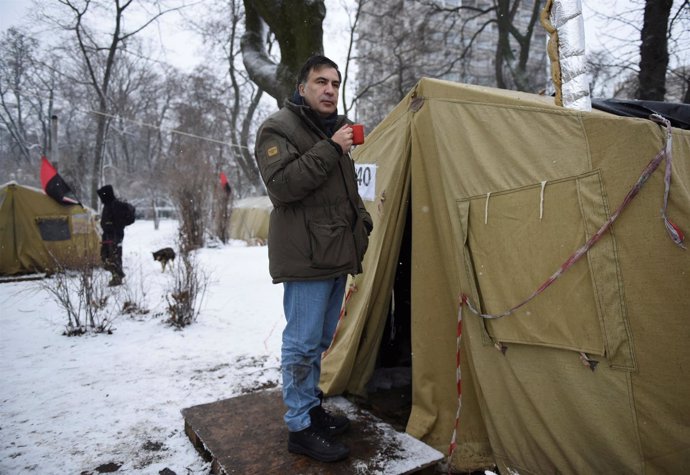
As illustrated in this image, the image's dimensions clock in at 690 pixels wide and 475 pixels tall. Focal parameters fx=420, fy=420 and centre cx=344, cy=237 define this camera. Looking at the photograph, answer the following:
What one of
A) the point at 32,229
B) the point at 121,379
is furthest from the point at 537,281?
the point at 32,229

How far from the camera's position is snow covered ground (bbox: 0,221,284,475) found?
8.95 ft

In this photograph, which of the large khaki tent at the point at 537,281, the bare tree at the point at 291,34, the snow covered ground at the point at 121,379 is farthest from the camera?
the bare tree at the point at 291,34

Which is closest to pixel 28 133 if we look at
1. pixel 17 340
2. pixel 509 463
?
pixel 17 340

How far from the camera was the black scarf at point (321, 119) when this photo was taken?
2.40 meters

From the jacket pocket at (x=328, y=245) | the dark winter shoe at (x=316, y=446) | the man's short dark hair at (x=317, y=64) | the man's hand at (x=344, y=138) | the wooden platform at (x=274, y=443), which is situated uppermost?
the man's short dark hair at (x=317, y=64)

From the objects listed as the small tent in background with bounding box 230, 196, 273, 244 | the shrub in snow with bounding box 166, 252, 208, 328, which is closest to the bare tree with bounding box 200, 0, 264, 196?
the small tent in background with bounding box 230, 196, 273, 244

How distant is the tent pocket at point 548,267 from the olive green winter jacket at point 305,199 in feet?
2.56

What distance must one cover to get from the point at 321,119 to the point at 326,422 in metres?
1.82

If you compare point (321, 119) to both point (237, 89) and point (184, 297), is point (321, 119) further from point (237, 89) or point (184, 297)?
point (237, 89)

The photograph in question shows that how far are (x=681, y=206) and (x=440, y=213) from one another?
4.27ft

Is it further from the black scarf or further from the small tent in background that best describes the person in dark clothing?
the small tent in background

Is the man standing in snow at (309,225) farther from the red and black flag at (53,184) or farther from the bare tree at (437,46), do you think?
the bare tree at (437,46)

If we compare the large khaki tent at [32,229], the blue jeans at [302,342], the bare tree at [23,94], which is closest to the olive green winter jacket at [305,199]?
the blue jeans at [302,342]

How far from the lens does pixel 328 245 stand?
7.38ft
